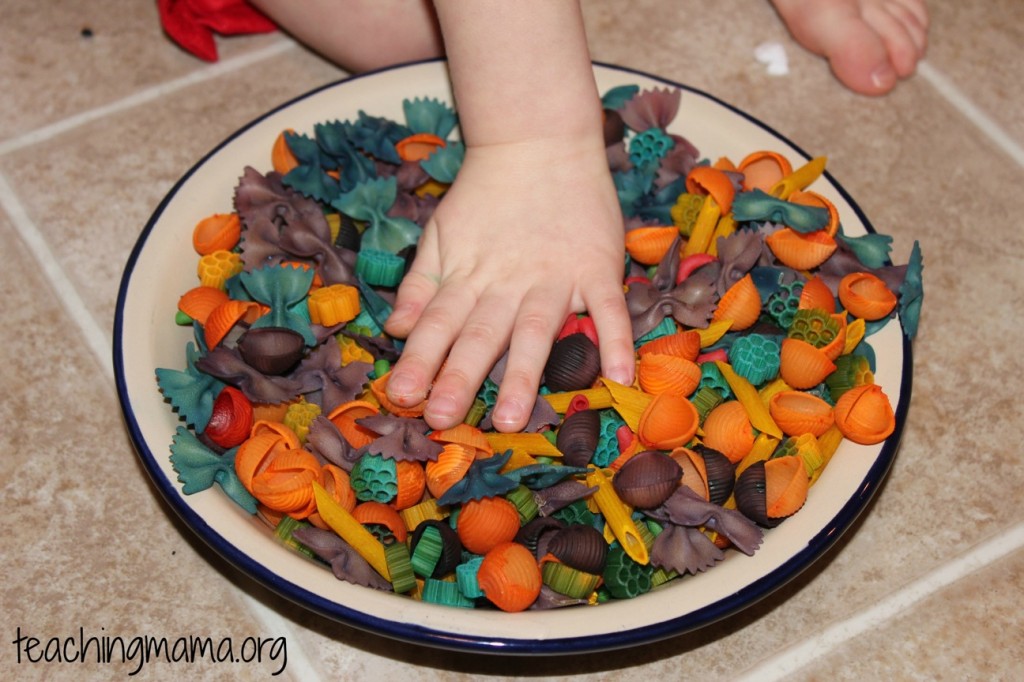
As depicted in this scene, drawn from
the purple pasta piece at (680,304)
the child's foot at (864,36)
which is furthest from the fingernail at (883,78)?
the purple pasta piece at (680,304)

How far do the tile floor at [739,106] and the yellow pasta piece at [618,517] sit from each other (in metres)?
0.08

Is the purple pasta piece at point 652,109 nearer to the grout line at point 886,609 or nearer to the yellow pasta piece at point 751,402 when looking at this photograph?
the yellow pasta piece at point 751,402

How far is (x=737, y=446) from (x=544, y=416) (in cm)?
10

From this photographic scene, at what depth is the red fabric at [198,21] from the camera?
2.84 ft

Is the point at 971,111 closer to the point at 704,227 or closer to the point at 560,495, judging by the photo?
the point at 704,227

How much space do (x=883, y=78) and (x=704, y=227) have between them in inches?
12.8

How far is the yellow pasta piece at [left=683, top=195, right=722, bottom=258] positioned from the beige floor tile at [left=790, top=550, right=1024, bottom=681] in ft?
0.78

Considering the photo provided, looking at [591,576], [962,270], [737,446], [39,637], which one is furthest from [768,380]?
[39,637]

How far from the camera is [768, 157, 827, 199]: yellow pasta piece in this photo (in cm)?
67

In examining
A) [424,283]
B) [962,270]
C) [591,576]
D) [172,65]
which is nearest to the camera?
[591,576]

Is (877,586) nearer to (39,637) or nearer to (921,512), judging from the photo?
(921,512)

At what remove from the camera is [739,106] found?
879 millimetres

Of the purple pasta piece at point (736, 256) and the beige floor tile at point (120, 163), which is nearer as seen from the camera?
the purple pasta piece at point (736, 256)

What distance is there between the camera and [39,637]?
0.58m
